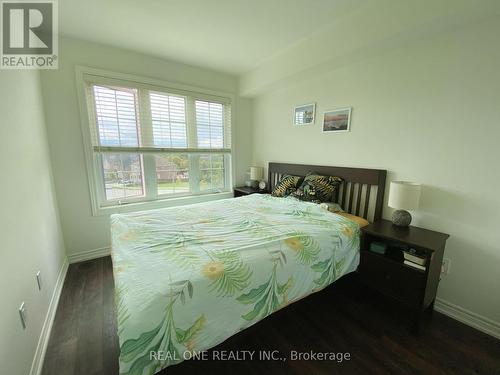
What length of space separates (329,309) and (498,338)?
1179mm

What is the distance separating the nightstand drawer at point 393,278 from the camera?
1.58 meters

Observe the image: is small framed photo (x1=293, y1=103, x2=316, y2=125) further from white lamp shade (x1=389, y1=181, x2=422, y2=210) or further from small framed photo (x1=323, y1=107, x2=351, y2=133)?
white lamp shade (x1=389, y1=181, x2=422, y2=210)

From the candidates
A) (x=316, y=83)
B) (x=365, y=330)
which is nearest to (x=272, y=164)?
(x=316, y=83)

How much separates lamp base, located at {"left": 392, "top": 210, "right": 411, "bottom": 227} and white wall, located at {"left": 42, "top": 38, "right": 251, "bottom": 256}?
10.4 ft

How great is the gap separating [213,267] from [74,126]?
8.16 ft

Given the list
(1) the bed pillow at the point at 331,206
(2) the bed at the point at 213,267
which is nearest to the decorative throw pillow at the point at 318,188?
(1) the bed pillow at the point at 331,206

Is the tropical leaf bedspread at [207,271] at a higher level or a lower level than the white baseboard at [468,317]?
higher

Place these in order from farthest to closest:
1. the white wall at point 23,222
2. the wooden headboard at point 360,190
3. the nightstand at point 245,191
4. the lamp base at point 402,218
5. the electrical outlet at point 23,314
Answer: the nightstand at point 245,191
the wooden headboard at point 360,190
the lamp base at point 402,218
the electrical outlet at point 23,314
the white wall at point 23,222

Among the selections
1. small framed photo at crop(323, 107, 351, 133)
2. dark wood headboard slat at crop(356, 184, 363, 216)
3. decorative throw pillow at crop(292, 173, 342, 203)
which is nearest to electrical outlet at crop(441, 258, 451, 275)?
dark wood headboard slat at crop(356, 184, 363, 216)

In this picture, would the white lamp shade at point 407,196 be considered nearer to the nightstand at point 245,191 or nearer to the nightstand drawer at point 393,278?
the nightstand drawer at point 393,278

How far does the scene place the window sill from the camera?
272cm

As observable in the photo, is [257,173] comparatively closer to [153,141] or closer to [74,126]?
[153,141]

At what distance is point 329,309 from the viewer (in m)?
1.85

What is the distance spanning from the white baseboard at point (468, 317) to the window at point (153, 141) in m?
3.09
